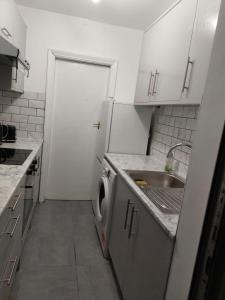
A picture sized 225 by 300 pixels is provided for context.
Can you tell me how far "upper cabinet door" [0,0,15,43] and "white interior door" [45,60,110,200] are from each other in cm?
84

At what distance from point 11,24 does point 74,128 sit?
4.55ft

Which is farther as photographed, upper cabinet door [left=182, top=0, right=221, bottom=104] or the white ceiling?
the white ceiling

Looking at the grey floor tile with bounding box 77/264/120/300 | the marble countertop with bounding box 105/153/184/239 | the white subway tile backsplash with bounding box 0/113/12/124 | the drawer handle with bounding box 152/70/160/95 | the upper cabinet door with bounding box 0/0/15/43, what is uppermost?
the upper cabinet door with bounding box 0/0/15/43

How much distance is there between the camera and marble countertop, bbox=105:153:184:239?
1074mm

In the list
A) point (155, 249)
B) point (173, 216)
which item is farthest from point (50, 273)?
point (173, 216)

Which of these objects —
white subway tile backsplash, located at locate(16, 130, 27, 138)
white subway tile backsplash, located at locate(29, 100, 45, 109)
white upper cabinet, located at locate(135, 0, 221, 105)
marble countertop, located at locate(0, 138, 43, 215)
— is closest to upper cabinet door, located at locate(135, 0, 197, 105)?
white upper cabinet, located at locate(135, 0, 221, 105)

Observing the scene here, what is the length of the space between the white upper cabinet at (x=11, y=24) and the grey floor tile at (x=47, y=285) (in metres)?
1.95

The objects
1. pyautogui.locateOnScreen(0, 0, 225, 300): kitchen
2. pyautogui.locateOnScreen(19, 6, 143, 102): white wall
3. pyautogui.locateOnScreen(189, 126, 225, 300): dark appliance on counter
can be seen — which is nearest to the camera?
pyautogui.locateOnScreen(189, 126, 225, 300): dark appliance on counter

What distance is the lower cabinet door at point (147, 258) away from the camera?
1037mm

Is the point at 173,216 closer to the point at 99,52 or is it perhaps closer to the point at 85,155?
the point at 85,155

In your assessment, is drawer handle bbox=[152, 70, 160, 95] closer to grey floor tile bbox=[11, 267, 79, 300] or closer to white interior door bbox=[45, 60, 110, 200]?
white interior door bbox=[45, 60, 110, 200]

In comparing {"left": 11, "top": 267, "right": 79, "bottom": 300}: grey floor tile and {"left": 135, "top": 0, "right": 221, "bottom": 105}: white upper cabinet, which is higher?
{"left": 135, "top": 0, "right": 221, "bottom": 105}: white upper cabinet

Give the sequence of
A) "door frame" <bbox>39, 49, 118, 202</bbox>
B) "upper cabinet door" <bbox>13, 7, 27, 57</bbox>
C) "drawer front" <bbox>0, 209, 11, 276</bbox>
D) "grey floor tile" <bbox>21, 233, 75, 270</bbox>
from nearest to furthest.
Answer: "drawer front" <bbox>0, 209, 11, 276</bbox>, "grey floor tile" <bbox>21, 233, 75, 270</bbox>, "upper cabinet door" <bbox>13, 7, 27, 57</bbox>, "door frame" <bbox>39, 49, 118, 202</bbox>

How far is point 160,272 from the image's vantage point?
106 cm
